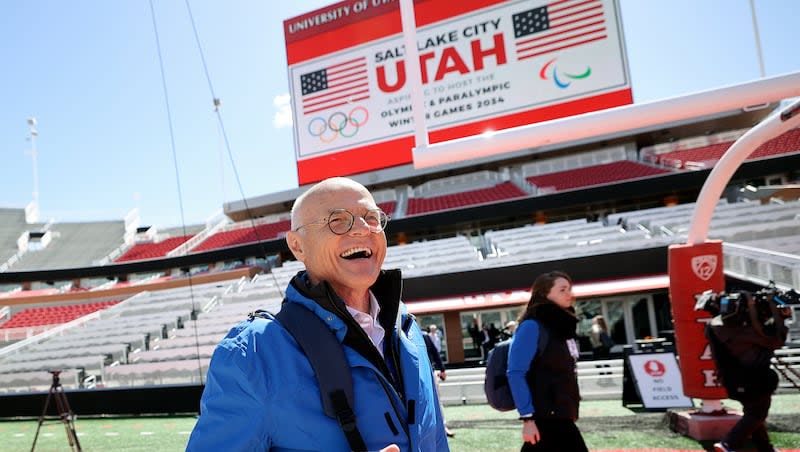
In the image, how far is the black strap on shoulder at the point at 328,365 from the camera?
121 cm

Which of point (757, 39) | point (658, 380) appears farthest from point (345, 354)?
point (658, 380)

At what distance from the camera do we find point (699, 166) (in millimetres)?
21828

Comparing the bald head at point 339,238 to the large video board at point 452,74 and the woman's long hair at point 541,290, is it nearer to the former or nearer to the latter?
the woman's long hair at point 541,290

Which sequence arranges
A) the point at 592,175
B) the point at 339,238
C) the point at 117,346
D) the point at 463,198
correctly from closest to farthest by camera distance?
the point at 339,238
the point at 117,346
the point at 592,175
the point at 463,198

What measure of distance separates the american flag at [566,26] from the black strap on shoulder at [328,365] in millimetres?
5333

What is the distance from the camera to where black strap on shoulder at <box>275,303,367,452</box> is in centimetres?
121

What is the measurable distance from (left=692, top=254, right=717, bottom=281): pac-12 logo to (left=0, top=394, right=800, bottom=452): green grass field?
65.2 inches

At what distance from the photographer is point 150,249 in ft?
113

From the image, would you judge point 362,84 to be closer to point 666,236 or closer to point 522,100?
point 522,100

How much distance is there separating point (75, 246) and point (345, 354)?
4108 cm

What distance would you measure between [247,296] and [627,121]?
17.2m

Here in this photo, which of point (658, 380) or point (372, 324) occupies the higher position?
point (372, 324)

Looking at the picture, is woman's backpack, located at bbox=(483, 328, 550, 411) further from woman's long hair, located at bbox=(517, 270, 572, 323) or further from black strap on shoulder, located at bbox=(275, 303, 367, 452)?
black strap on shoulder, located at bbox=(275, 303, 367, 452)

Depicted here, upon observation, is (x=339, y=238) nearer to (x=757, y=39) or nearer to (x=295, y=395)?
(x=295, y=395)
